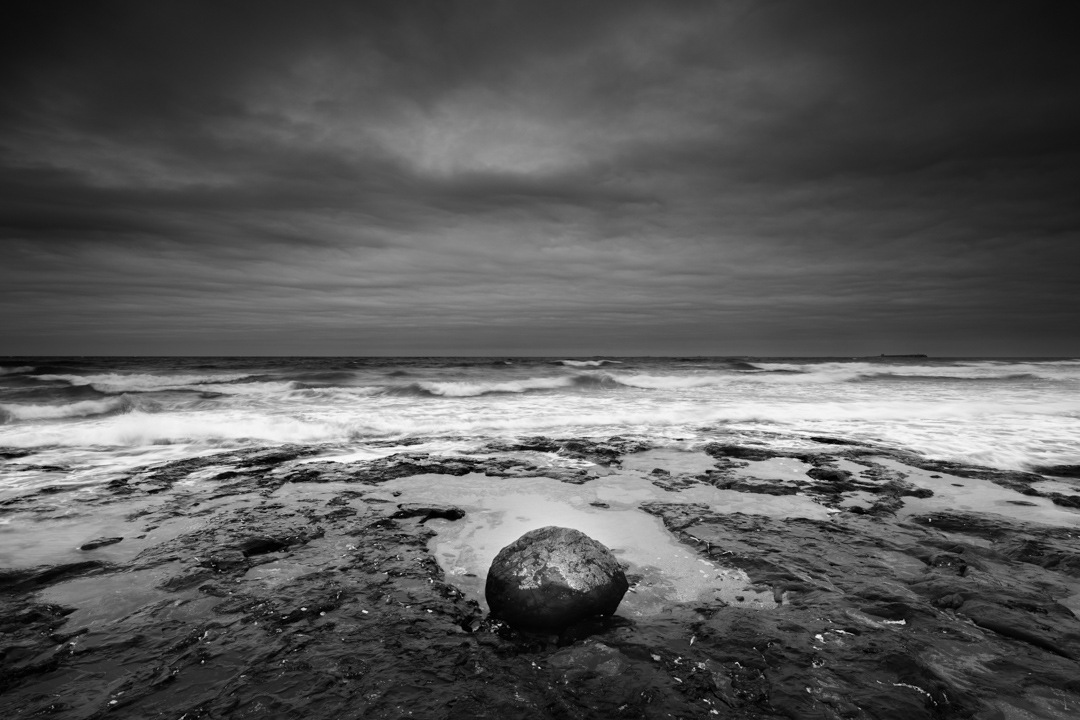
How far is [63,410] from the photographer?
14.1 meters

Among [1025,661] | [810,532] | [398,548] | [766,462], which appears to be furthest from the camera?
[766,462]

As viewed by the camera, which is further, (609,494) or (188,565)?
(609,494)

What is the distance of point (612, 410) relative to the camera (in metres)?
14.6

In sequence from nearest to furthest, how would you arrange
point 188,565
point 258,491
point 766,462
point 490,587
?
point 490,587 → point 188,565 → point 258,491 → point 766,462

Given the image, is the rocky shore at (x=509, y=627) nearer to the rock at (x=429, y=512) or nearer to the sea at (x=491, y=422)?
the rock at (x=429, y=512)

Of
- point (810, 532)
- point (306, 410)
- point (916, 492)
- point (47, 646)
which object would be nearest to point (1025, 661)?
point (810, 532)

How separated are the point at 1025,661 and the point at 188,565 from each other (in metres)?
5.74

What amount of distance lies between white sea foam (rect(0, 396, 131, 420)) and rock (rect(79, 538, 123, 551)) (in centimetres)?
1158

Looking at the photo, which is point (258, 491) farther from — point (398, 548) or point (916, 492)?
point (916, 492)

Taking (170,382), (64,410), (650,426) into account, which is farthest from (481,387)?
(170,382)

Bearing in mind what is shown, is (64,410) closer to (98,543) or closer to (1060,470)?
(98,543)

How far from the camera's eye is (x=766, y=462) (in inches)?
308

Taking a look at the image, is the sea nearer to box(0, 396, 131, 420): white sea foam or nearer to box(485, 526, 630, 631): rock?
box(0, 396, 131, 420): white sea foam

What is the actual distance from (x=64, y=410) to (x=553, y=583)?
56.4 ft
